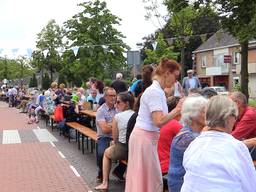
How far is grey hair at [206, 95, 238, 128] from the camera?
3.22 metres

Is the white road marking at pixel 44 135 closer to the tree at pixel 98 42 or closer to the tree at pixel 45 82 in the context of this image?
the tree at pixel 98 42

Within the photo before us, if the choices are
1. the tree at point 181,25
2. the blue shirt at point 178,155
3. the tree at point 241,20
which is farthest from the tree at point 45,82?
the blue shirt at point 178,155

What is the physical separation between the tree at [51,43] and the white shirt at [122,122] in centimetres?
4951

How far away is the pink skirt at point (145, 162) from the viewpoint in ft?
18.8

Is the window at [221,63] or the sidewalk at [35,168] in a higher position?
the window at [221,63]

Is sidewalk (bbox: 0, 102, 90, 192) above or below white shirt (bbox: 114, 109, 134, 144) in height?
below

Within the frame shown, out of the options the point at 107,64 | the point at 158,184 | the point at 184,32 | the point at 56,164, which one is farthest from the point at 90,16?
the point at 158,184

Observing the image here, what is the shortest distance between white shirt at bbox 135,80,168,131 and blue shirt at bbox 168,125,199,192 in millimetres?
917

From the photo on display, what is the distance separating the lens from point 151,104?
17.7ft

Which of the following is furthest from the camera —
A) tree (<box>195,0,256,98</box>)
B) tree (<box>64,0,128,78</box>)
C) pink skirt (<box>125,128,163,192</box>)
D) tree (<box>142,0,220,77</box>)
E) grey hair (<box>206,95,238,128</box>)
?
tree (<box>64,0,128,78</box>)

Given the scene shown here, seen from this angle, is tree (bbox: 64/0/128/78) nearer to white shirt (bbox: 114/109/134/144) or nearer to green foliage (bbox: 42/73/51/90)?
green foliage (bbox: 42/73/51/90)

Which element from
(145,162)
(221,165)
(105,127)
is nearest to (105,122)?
(105,127)

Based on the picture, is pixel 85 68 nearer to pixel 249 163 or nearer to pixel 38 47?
pixel 38 47

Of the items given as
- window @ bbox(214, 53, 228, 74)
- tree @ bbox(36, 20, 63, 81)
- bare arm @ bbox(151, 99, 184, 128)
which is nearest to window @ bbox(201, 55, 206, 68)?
window @ bbox(214, 53, 228, 74)
